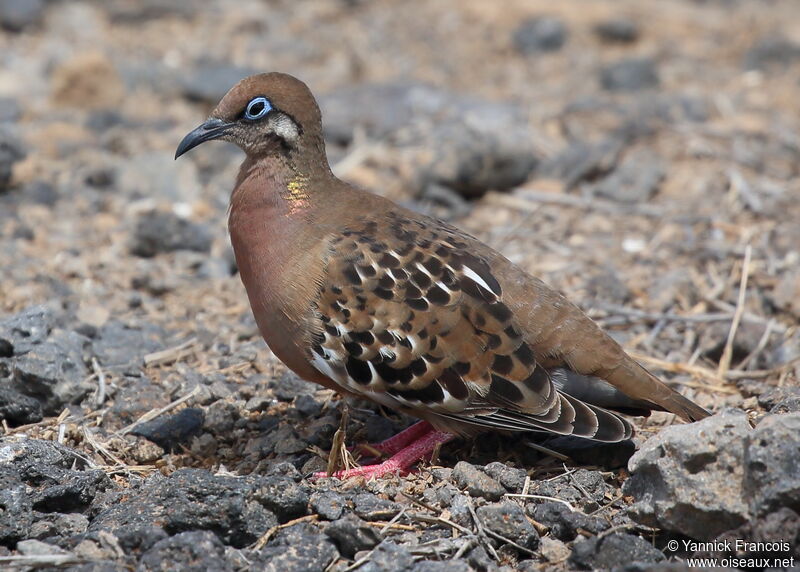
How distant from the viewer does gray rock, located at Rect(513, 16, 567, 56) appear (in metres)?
13.8

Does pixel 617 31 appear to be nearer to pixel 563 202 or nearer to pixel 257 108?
pixel 563 202

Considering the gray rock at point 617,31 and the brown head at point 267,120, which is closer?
the brown head at point 267,120

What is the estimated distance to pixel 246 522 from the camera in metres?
4.82

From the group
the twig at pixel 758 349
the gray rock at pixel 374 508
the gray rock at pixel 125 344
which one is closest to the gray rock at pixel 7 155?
the gray rock at pixel 125 344

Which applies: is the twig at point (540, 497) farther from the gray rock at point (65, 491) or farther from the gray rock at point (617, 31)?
the gray rock at point (617, 31)

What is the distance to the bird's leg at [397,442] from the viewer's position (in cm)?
622

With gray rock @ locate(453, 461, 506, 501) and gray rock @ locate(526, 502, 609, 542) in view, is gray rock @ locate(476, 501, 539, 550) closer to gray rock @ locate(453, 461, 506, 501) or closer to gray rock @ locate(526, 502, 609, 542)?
gray rock @ locate(526, 502, 609, 542)

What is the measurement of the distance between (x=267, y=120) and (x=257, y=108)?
0.30ft

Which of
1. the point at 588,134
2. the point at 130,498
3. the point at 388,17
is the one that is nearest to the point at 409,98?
the point at 588,134

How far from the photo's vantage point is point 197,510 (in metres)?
4.72

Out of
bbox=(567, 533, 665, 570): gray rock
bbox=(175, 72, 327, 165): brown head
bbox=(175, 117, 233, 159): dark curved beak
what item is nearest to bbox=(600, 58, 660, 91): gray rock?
bbox=(175, 72, 327, 165): brown head

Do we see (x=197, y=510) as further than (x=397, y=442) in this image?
No

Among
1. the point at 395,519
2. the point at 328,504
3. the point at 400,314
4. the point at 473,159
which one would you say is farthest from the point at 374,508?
the point at 473,159

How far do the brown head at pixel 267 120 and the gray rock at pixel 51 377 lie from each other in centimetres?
151
